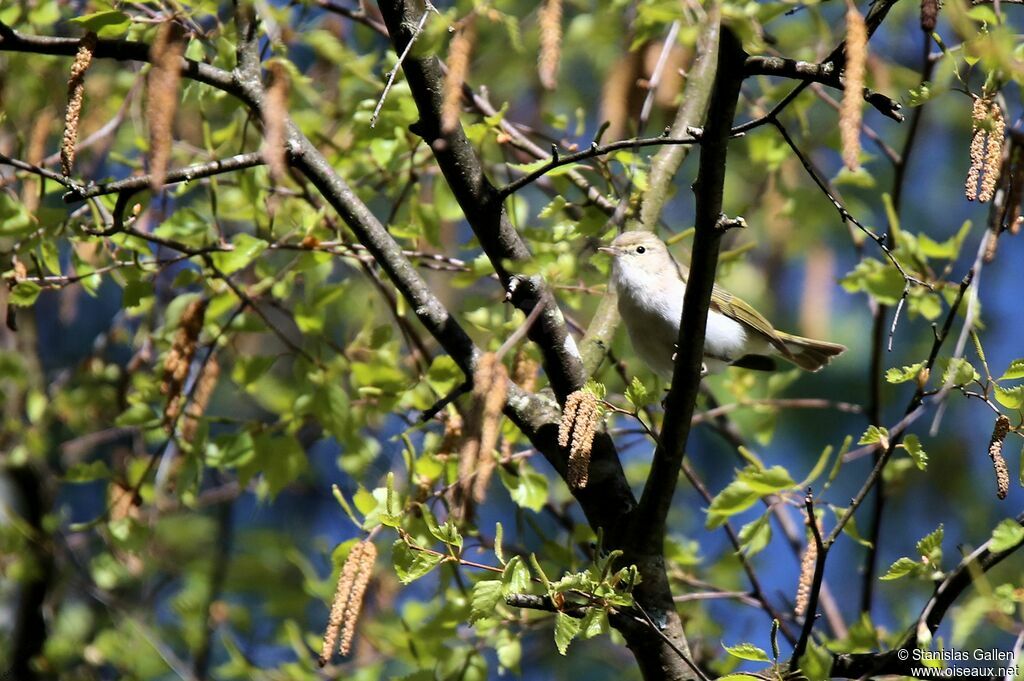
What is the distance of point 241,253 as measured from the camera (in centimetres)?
306

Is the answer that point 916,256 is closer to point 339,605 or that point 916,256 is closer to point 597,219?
point 597,219

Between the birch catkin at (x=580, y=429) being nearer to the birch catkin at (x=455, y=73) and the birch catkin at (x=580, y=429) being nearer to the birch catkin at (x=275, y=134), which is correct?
the birch catkin at (x=455, y=73)

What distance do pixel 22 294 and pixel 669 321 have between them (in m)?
2.27

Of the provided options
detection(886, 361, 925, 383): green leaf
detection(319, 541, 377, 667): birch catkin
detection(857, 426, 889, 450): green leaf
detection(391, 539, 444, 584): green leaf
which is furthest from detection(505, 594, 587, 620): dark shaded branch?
detection(886, 361, 925, 383): green leaf

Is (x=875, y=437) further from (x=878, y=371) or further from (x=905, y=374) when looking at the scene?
(x=878, y=371)

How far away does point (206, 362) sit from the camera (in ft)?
10.9

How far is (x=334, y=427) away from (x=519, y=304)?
0.93 metres

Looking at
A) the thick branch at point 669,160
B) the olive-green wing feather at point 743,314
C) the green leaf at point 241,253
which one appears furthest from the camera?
the olive-green wing feather at point 743,314

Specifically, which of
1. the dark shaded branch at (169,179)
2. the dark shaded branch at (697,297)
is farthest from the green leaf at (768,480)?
the dark shaded branch at (169,179)

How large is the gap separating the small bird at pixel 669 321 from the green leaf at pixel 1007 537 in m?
1.62

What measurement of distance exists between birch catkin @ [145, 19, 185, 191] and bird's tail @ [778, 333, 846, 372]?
3149mm

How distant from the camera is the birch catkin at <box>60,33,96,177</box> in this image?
242 centimetres

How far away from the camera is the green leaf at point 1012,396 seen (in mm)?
2250

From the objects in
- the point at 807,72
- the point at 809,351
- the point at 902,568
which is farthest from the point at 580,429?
the point at 809,351
